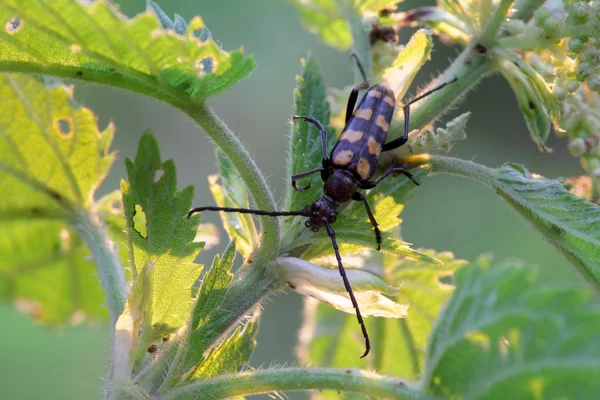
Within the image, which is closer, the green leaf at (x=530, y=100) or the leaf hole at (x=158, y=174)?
the leaf hole at (x=158, y=174)

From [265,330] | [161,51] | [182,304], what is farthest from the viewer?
[265,330]

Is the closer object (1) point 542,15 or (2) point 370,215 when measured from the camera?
(1) point 542,15

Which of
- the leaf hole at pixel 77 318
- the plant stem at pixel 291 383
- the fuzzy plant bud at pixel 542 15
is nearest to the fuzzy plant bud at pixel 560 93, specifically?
the fuzzy plant bud at pixel 542 15

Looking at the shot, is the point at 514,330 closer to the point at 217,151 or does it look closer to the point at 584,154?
the point at 584,154

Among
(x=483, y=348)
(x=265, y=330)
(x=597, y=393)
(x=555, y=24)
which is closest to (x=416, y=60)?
(x=555, y=24)

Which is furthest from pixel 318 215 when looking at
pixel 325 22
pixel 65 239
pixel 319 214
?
pixel 65 239

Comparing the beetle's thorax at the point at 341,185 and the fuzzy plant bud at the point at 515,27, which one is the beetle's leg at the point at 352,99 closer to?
the beetle's thorax at the point at 341,185

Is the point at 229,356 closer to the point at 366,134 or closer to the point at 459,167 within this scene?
the point at 459,167
